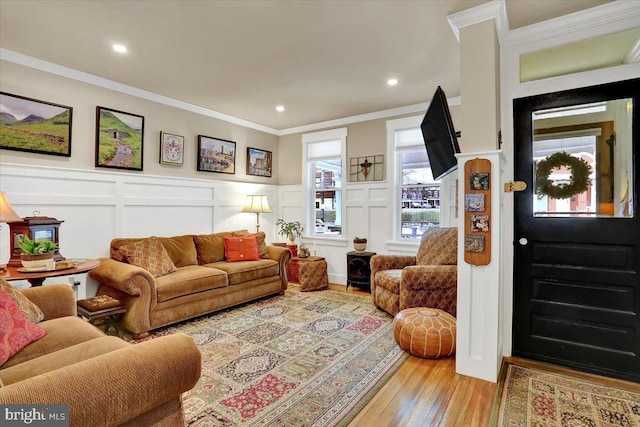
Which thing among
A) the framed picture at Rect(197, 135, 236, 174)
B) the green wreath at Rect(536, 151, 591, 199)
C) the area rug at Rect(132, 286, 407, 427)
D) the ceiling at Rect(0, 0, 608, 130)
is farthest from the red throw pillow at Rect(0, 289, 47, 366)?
the green wreath at Rect(536, 151, 591, 199)

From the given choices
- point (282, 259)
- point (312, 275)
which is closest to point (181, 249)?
point (282, 259)

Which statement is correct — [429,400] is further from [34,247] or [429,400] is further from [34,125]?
[34,125]

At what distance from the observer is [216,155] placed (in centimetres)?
482

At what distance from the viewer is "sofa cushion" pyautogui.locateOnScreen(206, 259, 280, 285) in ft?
12.6

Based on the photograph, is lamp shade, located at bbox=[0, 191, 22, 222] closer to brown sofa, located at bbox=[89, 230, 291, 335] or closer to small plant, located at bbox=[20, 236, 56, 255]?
small plant, located at bbox=[20, 236, 56, 255]

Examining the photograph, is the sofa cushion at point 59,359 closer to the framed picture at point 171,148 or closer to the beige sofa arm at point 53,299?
the beige sofa arm at point 53,299

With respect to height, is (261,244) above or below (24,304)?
above

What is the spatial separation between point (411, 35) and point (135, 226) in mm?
3619

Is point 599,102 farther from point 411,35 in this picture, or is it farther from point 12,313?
point 12,313

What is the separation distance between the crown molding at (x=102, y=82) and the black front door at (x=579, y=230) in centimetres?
387

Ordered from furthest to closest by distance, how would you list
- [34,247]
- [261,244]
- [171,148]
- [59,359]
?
[261,244] → [171,148] → [34,247] → [59,359]

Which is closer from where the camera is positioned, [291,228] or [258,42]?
[258,42]

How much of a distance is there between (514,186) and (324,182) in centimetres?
337

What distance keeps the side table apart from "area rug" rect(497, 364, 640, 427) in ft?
7.82
